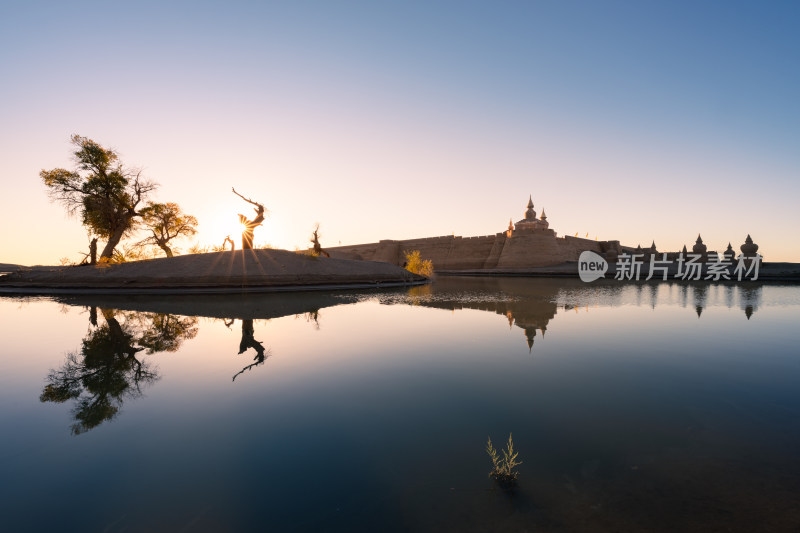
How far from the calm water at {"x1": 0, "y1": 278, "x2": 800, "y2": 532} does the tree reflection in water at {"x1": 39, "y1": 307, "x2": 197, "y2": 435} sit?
0.05 metres

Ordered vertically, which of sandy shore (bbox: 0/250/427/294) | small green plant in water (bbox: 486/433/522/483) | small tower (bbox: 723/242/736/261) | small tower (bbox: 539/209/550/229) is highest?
small tower (bbox: 539/209/550/229)

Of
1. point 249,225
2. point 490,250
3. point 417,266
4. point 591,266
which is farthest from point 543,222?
point 249,225

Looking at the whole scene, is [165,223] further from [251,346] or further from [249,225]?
[251,346]

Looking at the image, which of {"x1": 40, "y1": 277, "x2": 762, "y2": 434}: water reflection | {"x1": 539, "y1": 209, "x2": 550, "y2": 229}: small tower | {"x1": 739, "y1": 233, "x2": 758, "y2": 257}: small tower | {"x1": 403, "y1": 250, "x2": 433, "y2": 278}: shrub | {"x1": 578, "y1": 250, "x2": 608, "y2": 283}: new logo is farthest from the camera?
{"x1": 539, "y1": 209, "x2": 550, "y2": 229}: small tower

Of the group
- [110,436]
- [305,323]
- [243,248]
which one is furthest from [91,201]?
[110,436]

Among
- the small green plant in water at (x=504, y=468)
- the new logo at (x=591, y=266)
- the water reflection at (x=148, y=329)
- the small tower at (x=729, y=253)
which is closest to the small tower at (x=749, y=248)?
the small tower at (x=729, y=253)

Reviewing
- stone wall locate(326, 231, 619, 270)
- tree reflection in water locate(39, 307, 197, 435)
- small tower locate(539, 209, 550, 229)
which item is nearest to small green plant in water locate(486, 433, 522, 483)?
tree reflection in water locate(39, 307, 197, 435)

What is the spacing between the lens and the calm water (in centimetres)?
254

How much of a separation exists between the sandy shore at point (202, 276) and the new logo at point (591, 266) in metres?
27.2

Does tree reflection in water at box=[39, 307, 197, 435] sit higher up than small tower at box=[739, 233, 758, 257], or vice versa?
small tower at box=[739, 233, 758, 257]

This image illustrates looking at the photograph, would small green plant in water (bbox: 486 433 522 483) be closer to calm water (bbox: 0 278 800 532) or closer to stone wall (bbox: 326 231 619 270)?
calm water (bbox: 0 278 800 532)

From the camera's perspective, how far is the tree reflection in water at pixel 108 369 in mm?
4617

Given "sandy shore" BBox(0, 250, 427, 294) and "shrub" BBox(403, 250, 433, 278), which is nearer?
"sandy shore" BBox(0, 250, 427, 294)

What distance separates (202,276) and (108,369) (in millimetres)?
15097
